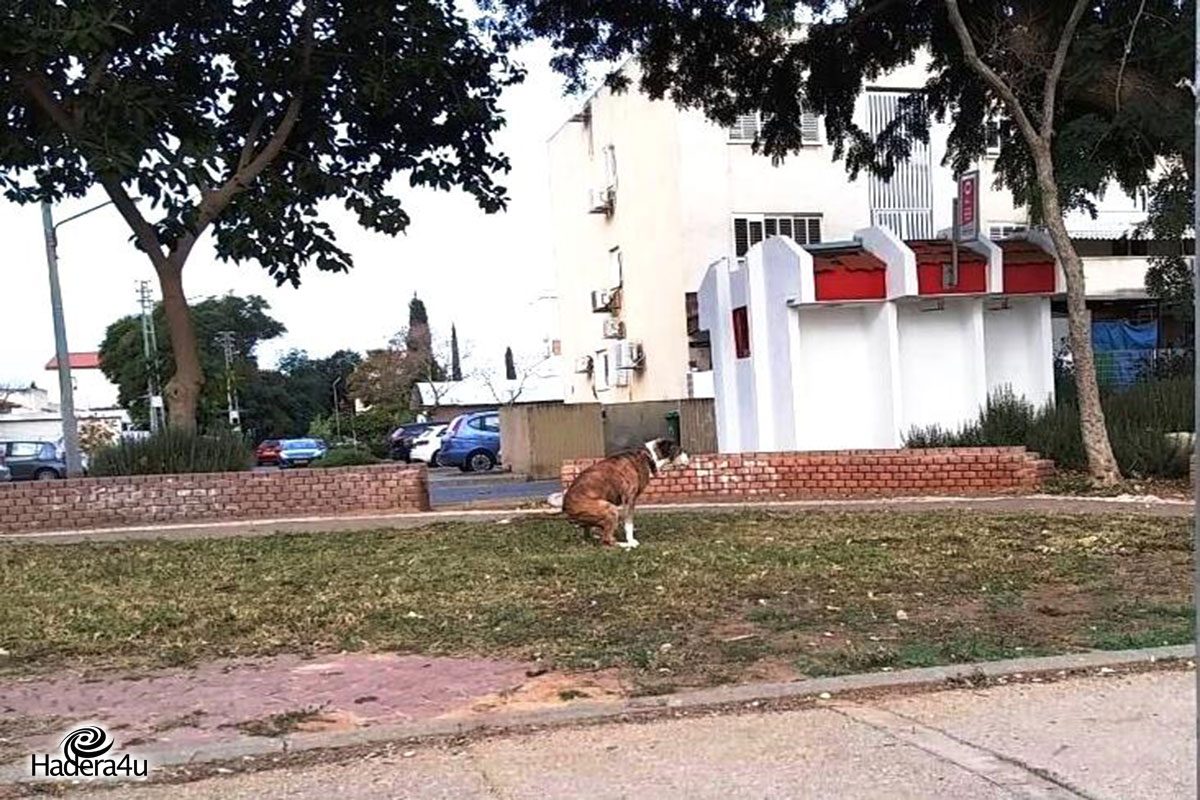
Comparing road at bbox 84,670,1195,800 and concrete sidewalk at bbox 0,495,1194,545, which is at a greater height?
concrete sidewalk at bbox 0,495,1194,545

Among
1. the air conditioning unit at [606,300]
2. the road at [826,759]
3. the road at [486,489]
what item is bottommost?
the road at [826,759]

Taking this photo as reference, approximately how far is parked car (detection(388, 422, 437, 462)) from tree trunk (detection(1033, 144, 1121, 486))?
26197 millimetres

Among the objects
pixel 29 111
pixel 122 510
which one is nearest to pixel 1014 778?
pixel 122 510

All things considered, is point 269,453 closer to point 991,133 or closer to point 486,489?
point 486,489

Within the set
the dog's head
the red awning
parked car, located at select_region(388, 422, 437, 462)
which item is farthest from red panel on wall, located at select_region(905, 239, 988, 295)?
the red awning

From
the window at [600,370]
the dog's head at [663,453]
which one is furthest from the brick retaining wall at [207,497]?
the window at [600,370]

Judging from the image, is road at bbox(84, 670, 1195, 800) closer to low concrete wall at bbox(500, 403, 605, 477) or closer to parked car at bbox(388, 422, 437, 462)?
low concrete wall at bbox(500, 403, 605, 477)

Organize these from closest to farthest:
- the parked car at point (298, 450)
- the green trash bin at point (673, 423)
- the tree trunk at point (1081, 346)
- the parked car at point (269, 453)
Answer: the tree trunk at point (1081, 346), the green trash bin at point (673, 423), the parked car at point (298, 450), the parked car at point (269, 453)

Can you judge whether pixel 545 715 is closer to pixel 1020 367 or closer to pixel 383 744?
pixel 383 744

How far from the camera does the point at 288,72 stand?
15.4 meters

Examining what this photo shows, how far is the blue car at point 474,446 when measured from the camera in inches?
1259

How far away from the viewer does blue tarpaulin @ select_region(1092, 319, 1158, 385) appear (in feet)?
64.9

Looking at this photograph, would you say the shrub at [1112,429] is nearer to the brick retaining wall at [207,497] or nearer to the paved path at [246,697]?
the brick retaining wall at [207,497]

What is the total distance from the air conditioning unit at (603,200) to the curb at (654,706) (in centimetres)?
3039
